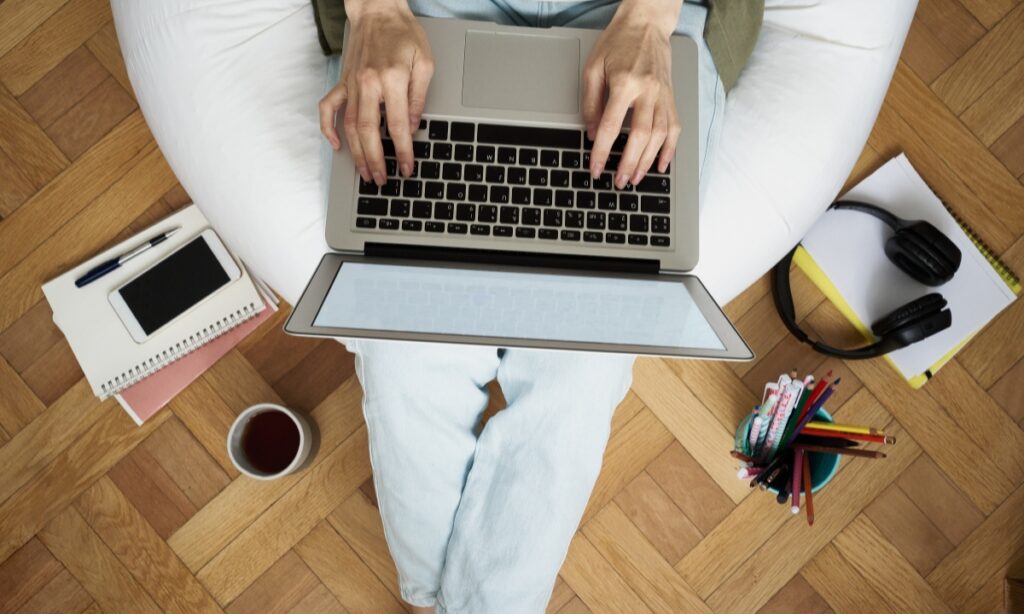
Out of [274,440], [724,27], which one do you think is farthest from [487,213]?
[274,440]

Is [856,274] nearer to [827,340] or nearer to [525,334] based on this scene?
[827,340]

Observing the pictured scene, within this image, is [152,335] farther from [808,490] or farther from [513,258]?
[808,490]

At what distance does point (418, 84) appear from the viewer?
2.19ft

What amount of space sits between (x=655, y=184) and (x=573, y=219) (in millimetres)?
88

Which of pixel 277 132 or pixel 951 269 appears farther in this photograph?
pixel 951 269

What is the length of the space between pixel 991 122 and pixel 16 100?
147 cm

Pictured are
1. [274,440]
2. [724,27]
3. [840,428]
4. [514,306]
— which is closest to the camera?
[514,306]

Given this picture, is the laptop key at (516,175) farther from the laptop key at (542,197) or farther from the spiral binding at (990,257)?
the spiral binding at (990,257)

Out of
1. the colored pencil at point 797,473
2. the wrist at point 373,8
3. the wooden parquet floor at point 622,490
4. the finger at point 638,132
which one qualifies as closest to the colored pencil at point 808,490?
the colored pencil at point 797,473

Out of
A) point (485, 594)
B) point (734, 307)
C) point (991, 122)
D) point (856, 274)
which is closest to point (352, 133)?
point (485, 594)

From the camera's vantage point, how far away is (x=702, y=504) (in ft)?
3.34

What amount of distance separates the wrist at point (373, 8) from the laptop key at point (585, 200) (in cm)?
25

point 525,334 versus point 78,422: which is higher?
point 525,334

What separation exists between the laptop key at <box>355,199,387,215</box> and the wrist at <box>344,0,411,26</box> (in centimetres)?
18
